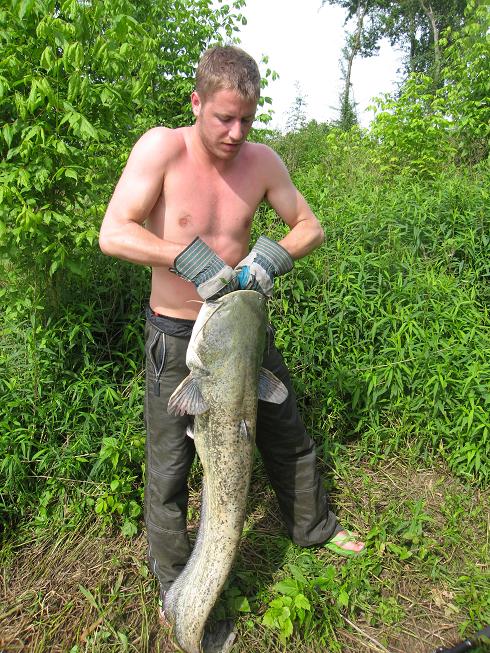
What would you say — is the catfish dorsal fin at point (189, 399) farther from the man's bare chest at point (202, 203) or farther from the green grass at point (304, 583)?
the green grass at point (304, 583)

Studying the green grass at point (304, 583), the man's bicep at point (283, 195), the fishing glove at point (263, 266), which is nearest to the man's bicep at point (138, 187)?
the fishing glove at point (263, 266)

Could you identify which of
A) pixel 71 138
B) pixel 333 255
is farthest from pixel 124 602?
pixel 333 255

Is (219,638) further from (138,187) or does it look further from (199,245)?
(138,187)

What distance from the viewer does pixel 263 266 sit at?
7.45ft

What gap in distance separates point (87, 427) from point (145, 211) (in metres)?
1.61

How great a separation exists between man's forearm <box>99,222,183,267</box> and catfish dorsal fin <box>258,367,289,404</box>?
64 cm

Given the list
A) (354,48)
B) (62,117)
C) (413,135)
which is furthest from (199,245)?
(354,48)

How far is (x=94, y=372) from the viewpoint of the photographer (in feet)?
11.8

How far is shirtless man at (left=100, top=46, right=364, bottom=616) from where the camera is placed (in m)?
2.19

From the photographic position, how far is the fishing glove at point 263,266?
2.21m

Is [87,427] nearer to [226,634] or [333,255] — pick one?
[226,634]

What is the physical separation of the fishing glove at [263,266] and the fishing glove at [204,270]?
0.08m

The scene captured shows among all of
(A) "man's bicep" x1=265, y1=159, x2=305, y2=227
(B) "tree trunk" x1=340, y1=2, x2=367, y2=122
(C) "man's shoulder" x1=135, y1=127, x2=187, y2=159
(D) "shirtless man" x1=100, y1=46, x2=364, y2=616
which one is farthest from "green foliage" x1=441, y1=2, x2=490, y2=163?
(B) "tree trunk" x1=340, y1=2, x2=367, y2=122

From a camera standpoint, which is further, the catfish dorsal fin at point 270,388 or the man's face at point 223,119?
the catfish dorsal fin at point 270,388
